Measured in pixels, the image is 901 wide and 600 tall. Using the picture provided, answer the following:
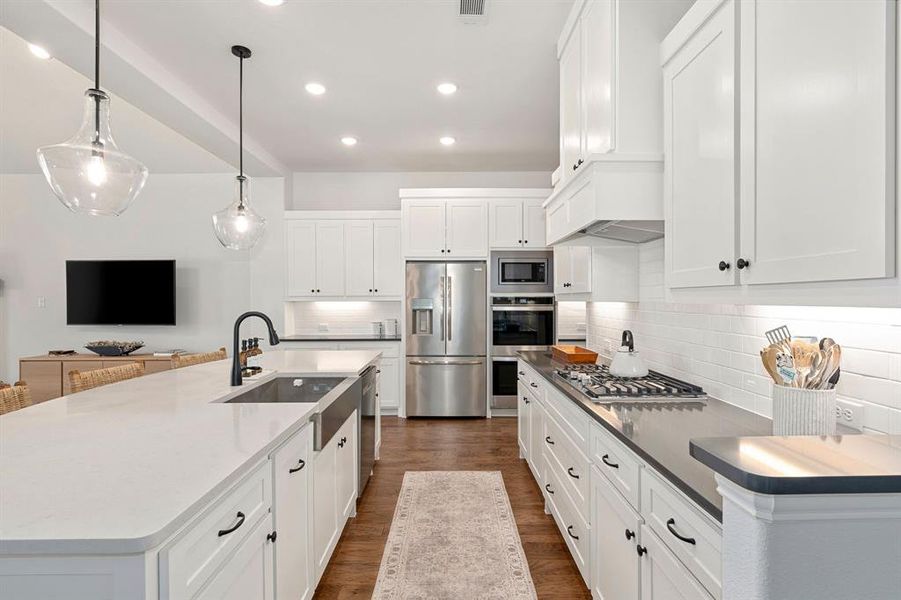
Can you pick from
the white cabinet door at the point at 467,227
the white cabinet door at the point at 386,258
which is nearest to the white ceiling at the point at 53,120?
the white cabinet door at the point at 386,258

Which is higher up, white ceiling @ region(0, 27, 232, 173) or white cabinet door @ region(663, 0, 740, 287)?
white ceiling @ region(0, 27, 232, 173)

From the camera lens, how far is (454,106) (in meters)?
3.91

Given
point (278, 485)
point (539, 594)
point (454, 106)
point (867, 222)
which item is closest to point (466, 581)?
point (539, 594)

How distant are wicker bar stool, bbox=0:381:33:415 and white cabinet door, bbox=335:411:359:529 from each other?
4.69 feet

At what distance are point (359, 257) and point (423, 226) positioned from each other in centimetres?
89

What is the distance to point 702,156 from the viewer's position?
1554 millimetres

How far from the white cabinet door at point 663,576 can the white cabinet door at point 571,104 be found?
1.72m

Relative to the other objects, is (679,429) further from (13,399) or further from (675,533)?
(13,399)

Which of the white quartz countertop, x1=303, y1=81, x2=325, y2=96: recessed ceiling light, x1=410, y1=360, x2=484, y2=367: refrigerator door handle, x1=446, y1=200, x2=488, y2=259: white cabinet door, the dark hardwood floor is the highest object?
x1=303, y1=81, x2=325, y2=96: recessed ceiling light

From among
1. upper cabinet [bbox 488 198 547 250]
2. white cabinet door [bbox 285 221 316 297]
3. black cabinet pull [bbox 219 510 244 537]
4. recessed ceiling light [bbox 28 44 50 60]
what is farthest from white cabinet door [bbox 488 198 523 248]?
black cabinet pull [bbox 219 510 244 537]

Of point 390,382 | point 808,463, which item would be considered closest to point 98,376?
point 390,382

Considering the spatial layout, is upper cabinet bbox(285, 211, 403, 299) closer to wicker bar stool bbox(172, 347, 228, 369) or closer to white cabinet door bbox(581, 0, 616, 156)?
wicker bar stool bbox(172, 347, 228, 369)

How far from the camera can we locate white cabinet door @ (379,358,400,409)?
5.37 meters

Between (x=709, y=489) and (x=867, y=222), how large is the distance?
0.65m
